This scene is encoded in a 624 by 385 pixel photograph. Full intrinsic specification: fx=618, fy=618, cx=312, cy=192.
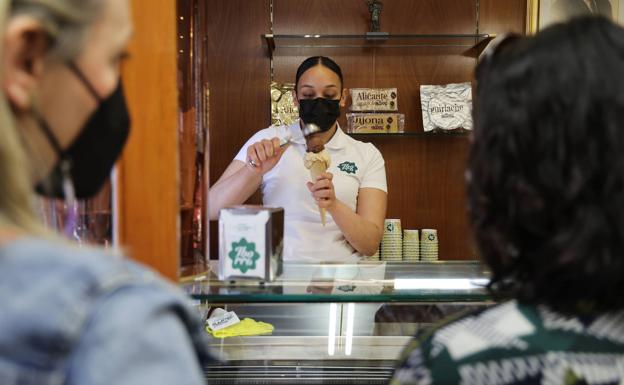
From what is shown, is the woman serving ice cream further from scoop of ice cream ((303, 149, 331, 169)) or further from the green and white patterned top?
the green and white patterned top

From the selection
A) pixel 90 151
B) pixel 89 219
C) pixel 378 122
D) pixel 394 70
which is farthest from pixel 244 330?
pixel 394 70

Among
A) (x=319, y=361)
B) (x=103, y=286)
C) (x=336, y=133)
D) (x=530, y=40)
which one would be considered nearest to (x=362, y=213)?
(x=336, y=133)

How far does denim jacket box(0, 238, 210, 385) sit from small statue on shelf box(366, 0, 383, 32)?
9.45 feet

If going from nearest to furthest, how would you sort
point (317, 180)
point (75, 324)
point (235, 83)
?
point (75, 324) → point (317, 180) → point (235, 83)

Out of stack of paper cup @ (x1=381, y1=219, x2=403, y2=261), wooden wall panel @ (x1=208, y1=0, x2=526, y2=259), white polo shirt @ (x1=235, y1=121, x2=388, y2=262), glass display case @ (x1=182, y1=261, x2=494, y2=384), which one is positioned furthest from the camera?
wooden wall panel @ (x1=208, y1=0, x2=526, y2=259)

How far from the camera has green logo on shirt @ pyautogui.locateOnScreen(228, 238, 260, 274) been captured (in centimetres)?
121

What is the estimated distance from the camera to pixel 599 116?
669 mm

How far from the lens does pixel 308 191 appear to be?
254 centimetres

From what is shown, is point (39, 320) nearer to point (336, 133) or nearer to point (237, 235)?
point (237, 235)

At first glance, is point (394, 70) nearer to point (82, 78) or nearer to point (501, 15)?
point (501, 15)

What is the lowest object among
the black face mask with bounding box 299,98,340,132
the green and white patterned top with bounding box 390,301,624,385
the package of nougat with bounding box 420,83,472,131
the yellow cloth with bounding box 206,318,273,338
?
the yellow cloth with bounding box 206,318,273,338

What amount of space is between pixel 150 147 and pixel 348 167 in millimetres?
1648

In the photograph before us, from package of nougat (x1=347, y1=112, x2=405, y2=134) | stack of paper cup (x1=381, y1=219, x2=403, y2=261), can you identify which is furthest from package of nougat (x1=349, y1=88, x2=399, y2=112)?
stack of paper cup (x1=381, y1=219, x2=403, y2=261)

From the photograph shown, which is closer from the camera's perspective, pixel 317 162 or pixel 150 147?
pixel 150 147
